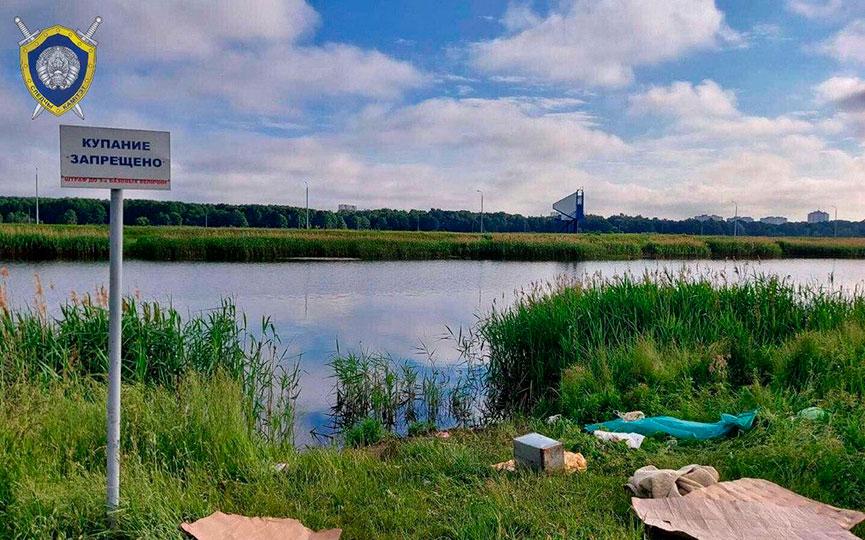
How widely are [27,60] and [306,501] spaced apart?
443cm

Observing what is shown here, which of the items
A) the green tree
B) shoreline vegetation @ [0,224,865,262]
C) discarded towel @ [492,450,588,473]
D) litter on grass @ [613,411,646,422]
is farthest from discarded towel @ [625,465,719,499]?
the green tree

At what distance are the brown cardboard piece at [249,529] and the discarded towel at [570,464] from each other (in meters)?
1.53

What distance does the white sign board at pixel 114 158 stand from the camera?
10.5ft

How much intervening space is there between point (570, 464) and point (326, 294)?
16.0 meters

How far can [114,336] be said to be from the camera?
3412 mm

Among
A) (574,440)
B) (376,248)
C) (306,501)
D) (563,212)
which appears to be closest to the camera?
(306,501)

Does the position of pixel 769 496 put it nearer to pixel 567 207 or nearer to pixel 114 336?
pixel 114 336

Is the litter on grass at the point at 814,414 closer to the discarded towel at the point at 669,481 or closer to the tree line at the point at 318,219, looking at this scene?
the discarded towel at the point at 669,481

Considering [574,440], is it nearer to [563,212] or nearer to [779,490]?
[779,490]

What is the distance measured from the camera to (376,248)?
4100 centimetres

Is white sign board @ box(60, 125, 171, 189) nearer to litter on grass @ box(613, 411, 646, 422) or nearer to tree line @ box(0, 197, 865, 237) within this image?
litter on grass @ box(613, 411, 646, 422)

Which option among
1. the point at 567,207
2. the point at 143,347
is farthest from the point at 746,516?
the point at 567,207

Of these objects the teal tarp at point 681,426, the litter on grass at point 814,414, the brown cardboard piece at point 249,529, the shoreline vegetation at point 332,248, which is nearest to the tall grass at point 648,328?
the teal tarp at point 681,426

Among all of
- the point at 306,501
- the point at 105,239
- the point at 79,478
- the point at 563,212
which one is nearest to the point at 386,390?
the point at 306,501
